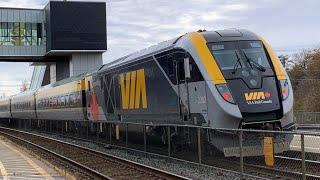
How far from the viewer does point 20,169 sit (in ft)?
56.0

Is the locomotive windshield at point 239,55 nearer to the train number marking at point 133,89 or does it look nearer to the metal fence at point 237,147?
the metal fence at point 237,147

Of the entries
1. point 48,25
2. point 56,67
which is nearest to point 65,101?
point 48,25

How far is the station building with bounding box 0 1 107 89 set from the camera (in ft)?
219

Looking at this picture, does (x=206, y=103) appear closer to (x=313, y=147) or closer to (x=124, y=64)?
(x=313, y=147)

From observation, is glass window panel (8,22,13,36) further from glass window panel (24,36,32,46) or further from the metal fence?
the metal fence

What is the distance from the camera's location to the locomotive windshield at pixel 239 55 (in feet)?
51.3

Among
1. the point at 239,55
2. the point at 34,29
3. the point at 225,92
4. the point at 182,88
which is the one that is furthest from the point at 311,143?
the point at 34,29

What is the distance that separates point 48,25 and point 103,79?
4460 centimetres

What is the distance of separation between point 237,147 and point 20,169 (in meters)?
7.56

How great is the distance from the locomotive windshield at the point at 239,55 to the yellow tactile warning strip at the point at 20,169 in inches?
231

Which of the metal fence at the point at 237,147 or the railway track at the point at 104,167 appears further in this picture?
the railway track at the point at 104,167

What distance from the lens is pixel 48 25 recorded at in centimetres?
6806

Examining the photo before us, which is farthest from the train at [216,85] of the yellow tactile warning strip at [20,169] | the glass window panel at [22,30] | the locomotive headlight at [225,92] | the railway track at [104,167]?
the glass window panel at [22,30]

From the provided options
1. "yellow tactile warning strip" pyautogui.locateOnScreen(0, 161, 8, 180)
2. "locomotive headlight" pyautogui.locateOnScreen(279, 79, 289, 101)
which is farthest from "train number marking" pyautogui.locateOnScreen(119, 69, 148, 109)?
"locomotive headlight" pyautogui.locateOnScreen(279, 79, 289, 101)
